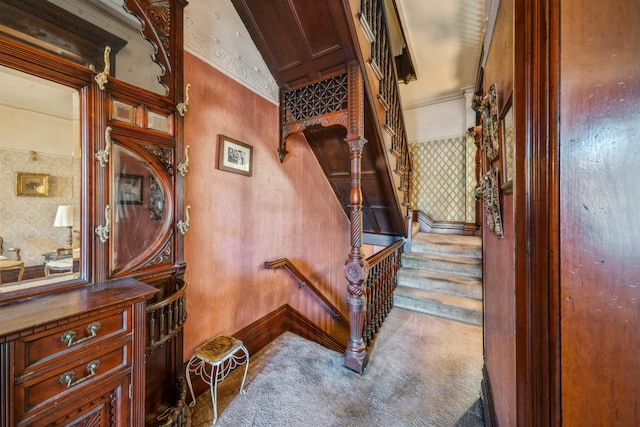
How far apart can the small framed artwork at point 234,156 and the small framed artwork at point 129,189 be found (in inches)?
22.8

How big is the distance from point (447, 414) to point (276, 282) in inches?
64.1

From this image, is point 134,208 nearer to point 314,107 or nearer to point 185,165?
point 185,165

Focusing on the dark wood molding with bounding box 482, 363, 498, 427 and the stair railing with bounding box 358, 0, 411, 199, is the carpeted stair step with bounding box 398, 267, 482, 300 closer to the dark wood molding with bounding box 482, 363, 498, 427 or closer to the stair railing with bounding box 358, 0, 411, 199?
the stair railing with bounding box 358, 0, 411, 199

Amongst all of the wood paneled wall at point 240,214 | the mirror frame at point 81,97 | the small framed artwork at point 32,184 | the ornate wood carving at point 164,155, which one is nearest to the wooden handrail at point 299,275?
the wood paneled wall at point 240,214

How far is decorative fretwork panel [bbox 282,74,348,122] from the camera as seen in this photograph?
1.93 metres

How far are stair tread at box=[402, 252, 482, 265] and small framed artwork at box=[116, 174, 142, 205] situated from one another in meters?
3.12

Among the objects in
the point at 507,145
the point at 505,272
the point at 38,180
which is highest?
the point at 507,145

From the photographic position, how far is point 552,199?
536 mm

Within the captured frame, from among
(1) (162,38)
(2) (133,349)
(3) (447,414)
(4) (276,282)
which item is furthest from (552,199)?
(4) (276,282)

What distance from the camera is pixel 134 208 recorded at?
1.29 meters

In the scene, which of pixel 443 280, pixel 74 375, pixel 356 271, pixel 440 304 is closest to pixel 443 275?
pixel 443 280

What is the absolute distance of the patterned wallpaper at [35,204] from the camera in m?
0.93

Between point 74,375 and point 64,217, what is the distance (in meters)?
0.67

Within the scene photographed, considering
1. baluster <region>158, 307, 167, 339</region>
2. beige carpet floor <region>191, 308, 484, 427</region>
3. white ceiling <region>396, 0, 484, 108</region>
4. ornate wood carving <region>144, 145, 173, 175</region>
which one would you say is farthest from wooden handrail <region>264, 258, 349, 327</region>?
white ceiling <region>396, 0, 484, 108</region>
